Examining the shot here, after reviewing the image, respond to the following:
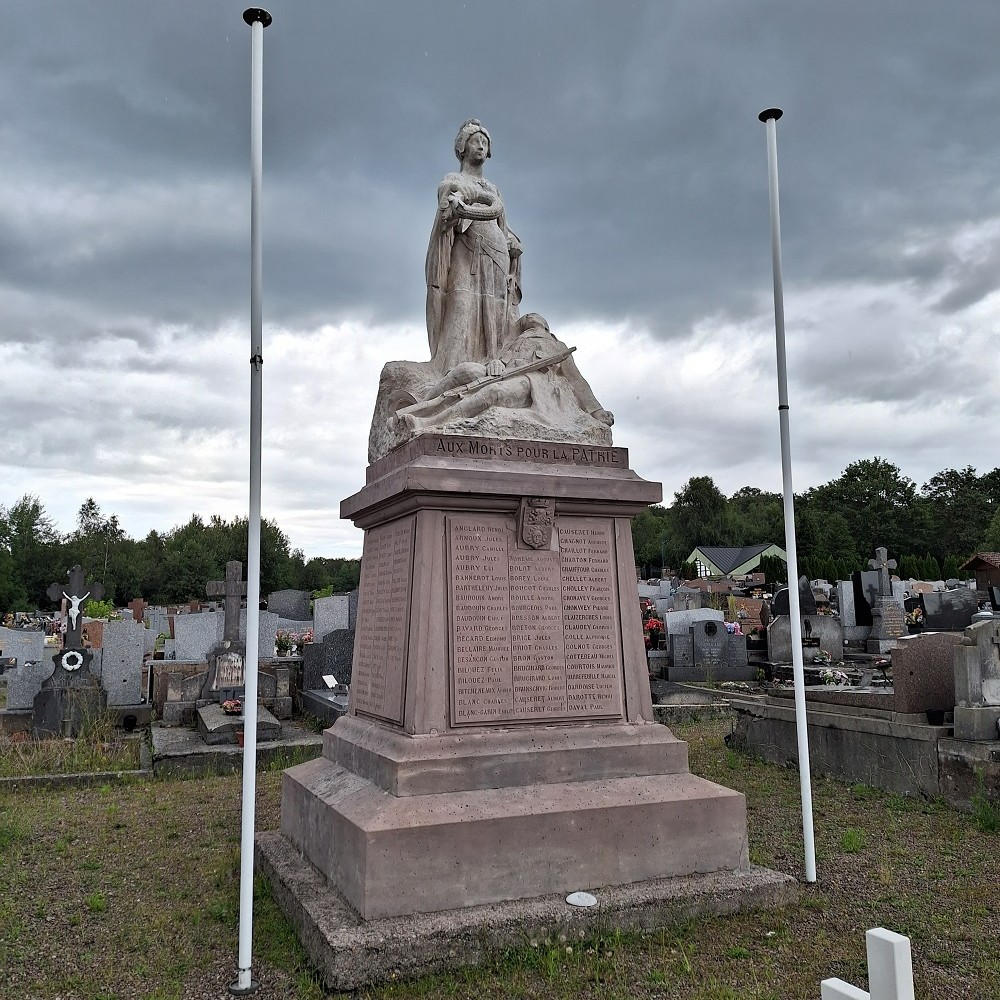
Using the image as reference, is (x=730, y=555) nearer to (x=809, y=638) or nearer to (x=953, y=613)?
(x=809, y=638)

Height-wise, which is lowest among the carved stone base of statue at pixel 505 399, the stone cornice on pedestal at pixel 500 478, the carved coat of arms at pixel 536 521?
the carved coat of arms at pixel 536 521

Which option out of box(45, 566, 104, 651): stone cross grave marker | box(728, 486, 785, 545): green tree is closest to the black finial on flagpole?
box(45, 566, 104, 651): stone cross grave marker

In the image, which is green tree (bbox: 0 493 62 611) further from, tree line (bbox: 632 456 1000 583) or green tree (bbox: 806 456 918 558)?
green tree (bbox: 806 456 918 558)

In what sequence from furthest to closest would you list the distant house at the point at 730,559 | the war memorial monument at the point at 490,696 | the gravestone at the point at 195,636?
the distant house at the point at 730,559 < the gravestone at the point at 195,636 < the war memorial monument at the point at 490,696

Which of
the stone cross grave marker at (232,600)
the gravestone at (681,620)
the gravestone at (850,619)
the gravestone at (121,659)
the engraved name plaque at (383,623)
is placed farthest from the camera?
the gravestone at (850,619)

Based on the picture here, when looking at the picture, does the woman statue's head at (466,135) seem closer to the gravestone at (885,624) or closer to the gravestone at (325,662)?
the gravestone at (325,662)

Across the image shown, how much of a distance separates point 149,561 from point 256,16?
201 ft

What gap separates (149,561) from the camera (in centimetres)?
5988

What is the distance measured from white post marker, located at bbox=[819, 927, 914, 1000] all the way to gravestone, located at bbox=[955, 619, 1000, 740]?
5305 mm

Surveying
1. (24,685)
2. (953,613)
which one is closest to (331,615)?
(24,685)

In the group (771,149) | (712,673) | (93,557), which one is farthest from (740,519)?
(771,149)

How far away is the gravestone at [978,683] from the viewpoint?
6394mm

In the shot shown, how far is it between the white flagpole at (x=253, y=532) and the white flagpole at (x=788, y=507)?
2.90m

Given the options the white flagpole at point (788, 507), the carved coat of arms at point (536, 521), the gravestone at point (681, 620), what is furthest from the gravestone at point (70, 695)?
the gravestone at point (681, 620)
